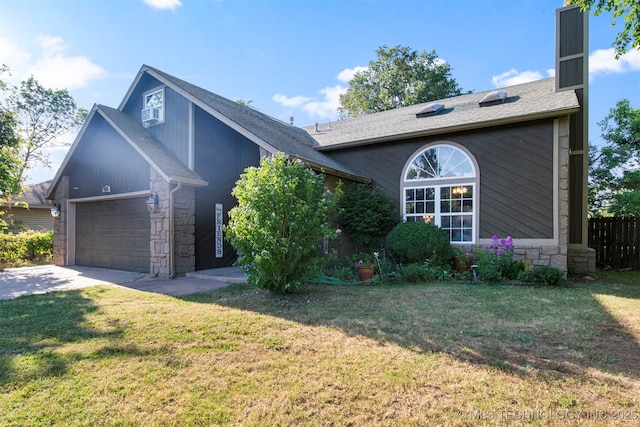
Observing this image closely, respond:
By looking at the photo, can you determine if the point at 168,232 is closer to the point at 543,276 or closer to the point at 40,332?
the point at 40,332

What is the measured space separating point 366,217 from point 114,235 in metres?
7.59

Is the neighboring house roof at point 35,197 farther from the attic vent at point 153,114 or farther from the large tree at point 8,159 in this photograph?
the attic vent at point 153,114

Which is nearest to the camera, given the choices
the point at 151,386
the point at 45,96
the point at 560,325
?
the point at 151,386

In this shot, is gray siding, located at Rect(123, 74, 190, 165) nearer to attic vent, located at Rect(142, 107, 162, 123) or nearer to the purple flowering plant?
attic vent, located at Rect(142, 107, 162, 123)

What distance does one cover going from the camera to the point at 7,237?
1228 cm

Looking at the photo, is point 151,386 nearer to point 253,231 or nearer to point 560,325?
point 253,231

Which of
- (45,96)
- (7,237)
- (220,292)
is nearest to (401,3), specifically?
(220,292)

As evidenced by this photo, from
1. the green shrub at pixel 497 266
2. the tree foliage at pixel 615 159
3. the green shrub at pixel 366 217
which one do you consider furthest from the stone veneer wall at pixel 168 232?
the tree foliage at pixel 615 159

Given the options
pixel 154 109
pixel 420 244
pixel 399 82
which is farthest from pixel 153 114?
pixel 399 82

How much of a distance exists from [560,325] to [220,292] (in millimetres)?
5373

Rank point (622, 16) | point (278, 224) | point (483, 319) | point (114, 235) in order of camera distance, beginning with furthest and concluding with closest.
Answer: point (114, 235)
point (622, 16)
point (278, 224)
point (483, 319)

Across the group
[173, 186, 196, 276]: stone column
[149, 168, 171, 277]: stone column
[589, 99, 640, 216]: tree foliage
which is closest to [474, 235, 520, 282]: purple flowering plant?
[173, 186, 196, 276]: stone column

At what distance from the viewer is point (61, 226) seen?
11.3 metres

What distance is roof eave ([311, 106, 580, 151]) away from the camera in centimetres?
753
